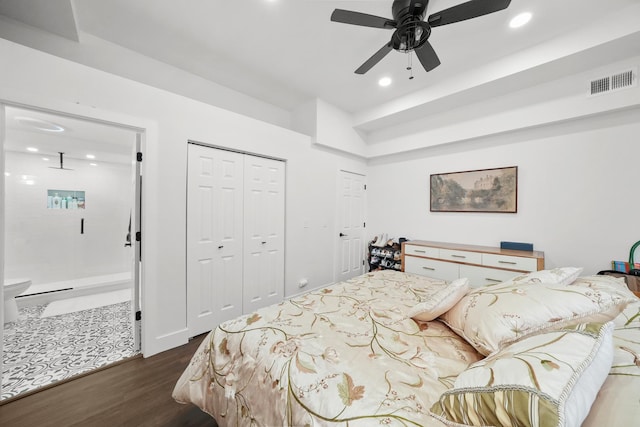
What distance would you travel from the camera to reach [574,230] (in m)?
2.66

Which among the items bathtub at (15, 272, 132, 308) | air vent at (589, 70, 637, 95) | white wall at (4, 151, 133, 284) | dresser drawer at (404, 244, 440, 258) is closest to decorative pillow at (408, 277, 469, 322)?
dresser drawer at (404, 244, 440, 258)

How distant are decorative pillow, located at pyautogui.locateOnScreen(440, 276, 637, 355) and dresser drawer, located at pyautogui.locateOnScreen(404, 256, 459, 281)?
82.3 inches

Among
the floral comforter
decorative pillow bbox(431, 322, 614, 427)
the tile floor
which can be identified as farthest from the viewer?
the tile floor

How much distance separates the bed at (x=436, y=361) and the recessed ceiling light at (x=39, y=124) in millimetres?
3582

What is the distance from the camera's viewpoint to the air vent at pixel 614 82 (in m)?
2.26

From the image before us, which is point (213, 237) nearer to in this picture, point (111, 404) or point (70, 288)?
point (111, 404)

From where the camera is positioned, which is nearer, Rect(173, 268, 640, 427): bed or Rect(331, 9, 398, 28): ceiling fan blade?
Rect(173, 268, 640, 427): bed

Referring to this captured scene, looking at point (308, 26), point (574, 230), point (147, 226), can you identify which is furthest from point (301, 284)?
point (574, 230)

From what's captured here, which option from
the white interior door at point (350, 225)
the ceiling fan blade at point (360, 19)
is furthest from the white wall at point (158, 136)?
the ceiling fan blade at point (360, 19)

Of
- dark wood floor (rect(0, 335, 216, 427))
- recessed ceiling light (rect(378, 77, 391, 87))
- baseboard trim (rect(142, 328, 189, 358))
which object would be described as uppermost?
recessed ceiling light (rect(378, 77, 391, 87))

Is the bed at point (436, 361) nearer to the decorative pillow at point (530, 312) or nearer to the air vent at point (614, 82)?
the decorative pillow at point (530, 312)

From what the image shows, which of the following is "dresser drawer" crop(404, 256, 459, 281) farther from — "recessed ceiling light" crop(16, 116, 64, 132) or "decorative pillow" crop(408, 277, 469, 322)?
"recessed ceiling light" crop(16, 116, 64, 132)

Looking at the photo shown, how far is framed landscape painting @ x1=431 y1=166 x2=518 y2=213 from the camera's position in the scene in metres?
3.05

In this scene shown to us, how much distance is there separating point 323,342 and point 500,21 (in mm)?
2920
